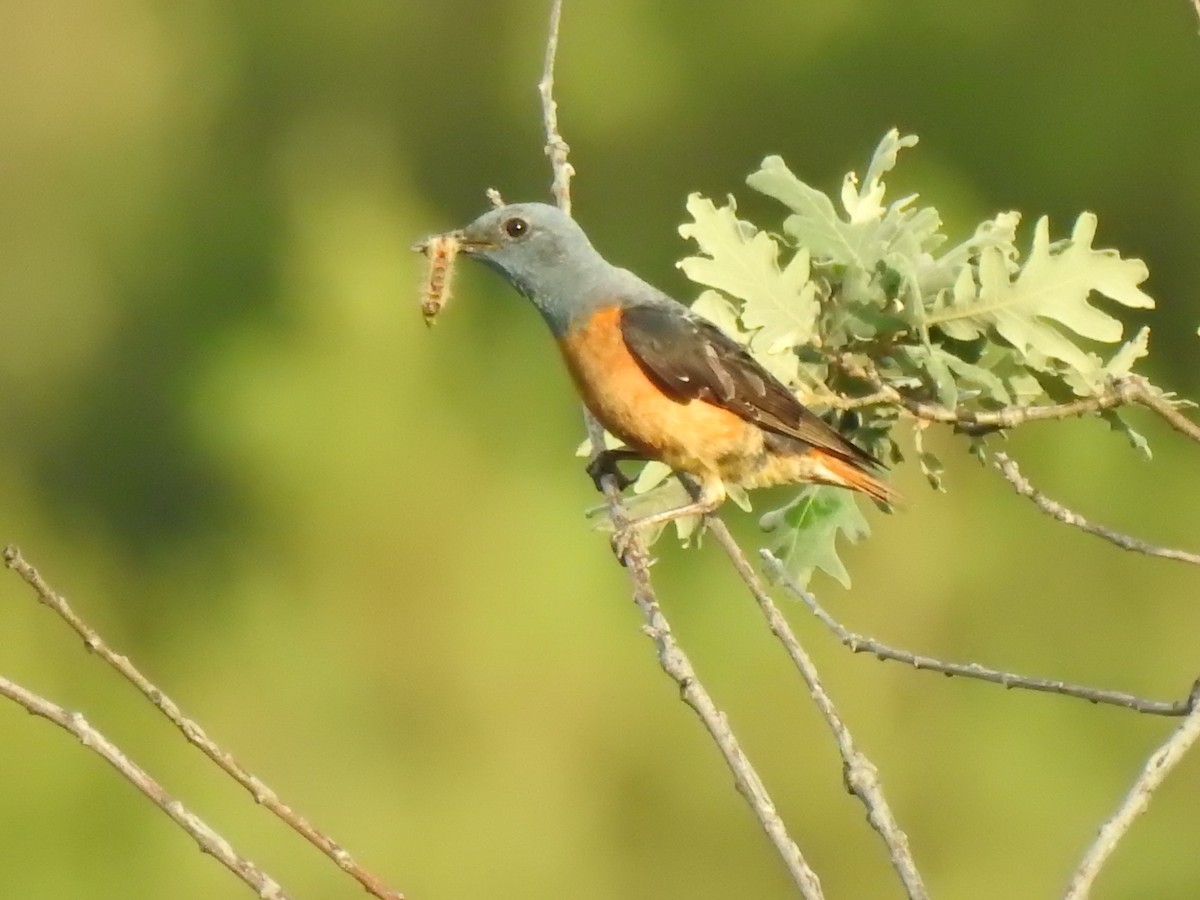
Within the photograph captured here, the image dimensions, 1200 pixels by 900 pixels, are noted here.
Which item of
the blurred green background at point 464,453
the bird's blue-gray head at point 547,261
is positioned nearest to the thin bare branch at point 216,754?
the bird's blue-gray head at point 547,261

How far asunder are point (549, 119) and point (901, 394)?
0.84 metres

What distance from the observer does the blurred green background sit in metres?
12.0

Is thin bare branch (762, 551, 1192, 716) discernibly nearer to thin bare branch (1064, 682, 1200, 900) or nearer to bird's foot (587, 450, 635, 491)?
thin bare branch (1064, 682, 1200, 900)

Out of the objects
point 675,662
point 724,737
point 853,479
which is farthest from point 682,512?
point 724,737

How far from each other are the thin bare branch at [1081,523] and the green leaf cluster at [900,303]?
12 cm

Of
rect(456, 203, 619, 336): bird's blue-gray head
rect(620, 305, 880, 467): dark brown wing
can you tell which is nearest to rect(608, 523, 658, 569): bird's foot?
rect(620, 305, 880, 467): dark brown wing

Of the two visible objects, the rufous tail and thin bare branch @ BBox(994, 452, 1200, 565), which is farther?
the rufous tail

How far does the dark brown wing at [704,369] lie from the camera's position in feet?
13.1

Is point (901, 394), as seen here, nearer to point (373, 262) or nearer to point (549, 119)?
point (549, 119)

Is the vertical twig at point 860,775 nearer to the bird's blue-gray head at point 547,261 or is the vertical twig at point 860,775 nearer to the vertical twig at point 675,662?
the vertical twig at point 675,662

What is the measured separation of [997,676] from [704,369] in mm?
1546

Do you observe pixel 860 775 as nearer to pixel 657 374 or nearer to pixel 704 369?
pixel 657 374

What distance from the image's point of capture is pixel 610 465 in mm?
4328

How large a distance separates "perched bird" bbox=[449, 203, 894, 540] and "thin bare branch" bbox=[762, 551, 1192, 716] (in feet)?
2.96
